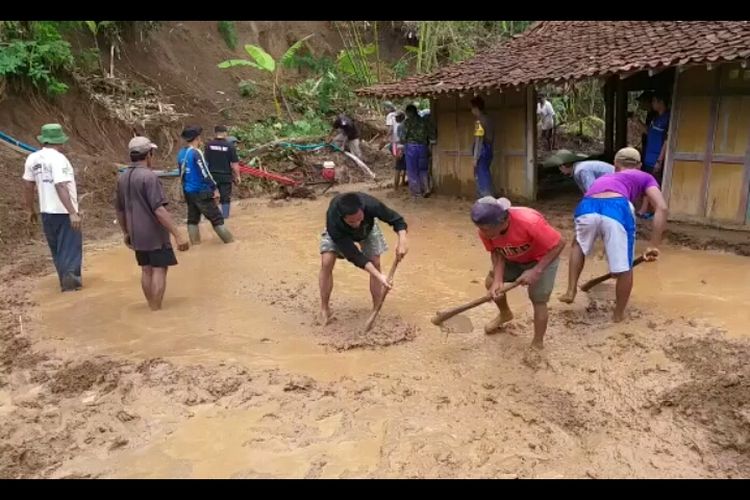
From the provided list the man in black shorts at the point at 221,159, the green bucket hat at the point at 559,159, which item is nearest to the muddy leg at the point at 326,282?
the man in black shorts at the point at 221,159

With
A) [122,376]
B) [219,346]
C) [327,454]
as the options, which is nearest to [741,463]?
[327,454]

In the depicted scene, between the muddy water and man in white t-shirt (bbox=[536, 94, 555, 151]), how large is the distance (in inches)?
320

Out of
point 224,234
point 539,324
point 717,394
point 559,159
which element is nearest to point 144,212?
point 224,234

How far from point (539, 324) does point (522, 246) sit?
0.67m

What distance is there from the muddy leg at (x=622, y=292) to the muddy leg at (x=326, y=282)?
7.72ft

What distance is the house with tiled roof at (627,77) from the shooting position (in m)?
7.36

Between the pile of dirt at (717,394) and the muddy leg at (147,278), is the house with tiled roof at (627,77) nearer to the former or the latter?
the pile of dirt at (717,394)

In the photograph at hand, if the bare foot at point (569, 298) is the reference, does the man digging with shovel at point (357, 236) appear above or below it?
above

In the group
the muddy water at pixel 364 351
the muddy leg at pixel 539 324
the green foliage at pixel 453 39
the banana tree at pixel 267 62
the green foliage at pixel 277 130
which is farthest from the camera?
the green foliage at pixel 453 39

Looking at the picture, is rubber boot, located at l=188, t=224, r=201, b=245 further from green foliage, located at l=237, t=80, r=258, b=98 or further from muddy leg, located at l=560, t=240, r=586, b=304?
green foliage, located at l=237, t=80, r=258, b=98

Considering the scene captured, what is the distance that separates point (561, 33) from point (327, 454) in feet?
32.4

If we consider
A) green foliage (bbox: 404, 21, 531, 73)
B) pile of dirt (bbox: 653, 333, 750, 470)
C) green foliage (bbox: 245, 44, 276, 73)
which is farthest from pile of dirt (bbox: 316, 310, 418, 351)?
green foliage (bbox: 404, 21, 531, 73)

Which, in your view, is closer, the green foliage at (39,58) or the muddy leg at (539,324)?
the muddy leg at (539,324)
